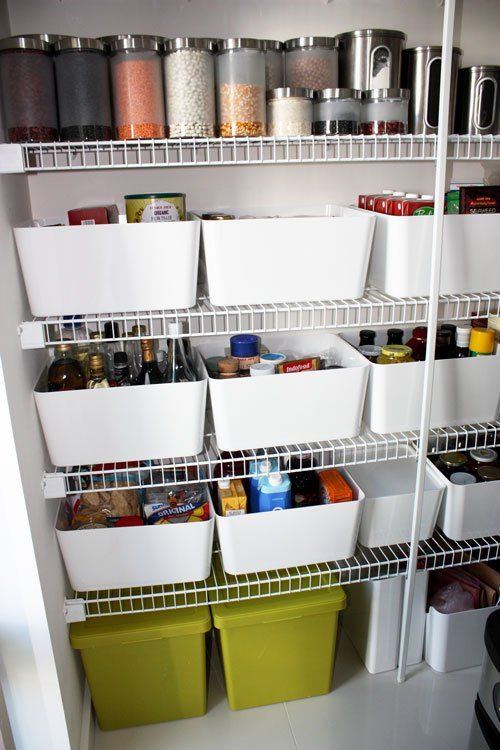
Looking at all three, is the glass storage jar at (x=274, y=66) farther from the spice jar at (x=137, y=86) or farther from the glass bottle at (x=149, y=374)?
the glass bottle at (x=149, y=374)

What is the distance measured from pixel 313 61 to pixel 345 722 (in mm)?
1613

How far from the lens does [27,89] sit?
3.78ft

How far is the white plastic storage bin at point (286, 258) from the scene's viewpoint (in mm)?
1279

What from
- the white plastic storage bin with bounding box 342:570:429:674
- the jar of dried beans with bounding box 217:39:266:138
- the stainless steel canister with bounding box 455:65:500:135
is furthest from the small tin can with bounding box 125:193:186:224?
the white plastic storage bin with bounding box 342:570:429:674

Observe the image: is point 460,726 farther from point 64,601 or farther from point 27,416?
point 27,416

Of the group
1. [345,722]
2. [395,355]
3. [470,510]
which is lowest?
[345,722]

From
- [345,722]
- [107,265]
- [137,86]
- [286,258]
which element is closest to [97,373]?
[107,265]

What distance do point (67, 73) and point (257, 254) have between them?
50 cm

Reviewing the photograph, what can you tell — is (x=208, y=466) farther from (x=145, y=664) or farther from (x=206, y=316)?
(x=145, y=664)

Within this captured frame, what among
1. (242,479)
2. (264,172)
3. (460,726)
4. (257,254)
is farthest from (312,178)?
(460,726)

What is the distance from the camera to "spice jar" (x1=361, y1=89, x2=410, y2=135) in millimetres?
1277

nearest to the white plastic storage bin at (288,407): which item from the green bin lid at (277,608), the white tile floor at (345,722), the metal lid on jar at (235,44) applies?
the green bin lid at (277,608)

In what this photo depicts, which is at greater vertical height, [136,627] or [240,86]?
[240,86]

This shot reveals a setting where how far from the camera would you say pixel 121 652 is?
1538 millimetres
